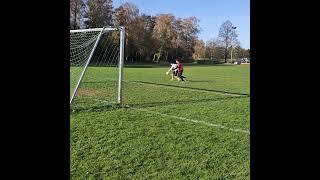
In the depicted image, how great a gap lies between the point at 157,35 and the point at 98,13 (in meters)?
20.0

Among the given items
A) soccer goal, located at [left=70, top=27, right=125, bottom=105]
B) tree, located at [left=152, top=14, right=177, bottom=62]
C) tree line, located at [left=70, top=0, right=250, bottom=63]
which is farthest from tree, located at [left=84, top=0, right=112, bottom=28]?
soccer goal, located at [left=70, top=27, right=125, bottom=105]

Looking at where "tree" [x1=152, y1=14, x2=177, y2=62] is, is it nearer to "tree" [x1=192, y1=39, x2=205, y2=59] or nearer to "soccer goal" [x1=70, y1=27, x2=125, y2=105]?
"tree" [x1=192, y1=39, x2=205, y2=59]

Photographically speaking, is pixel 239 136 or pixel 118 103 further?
pixel 118 103

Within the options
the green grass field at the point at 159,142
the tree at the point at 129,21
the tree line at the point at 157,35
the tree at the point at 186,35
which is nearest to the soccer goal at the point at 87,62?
the green grass field at the point at 159,142

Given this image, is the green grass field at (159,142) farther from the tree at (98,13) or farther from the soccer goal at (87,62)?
the tree at (98,13)

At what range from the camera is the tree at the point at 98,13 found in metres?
56.5

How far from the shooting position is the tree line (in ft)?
197

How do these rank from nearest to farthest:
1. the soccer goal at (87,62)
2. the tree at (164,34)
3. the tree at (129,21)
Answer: the soccer goal at (87,62)
the tree at (129,21)
the tree at (164,34)

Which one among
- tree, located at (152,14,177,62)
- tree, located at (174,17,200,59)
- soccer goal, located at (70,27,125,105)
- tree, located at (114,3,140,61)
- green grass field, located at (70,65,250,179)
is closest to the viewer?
green grass field, located at (70,65,250,179)
